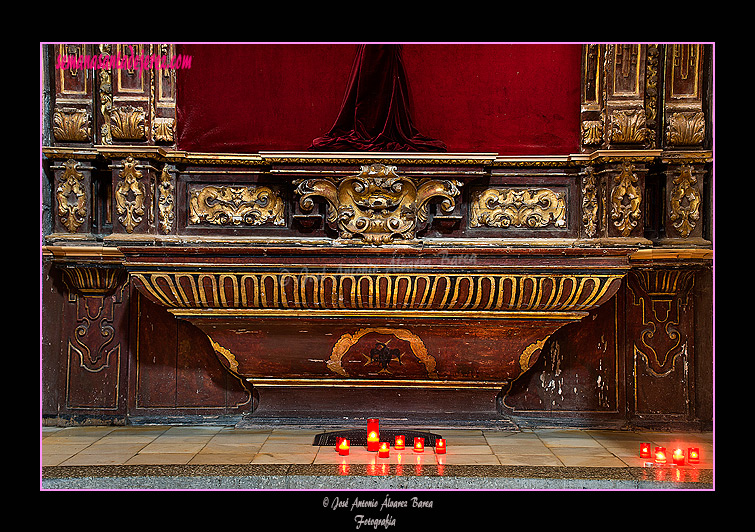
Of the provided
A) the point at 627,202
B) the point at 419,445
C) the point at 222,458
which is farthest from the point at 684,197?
the point at 222,458

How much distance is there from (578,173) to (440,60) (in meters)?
1.08

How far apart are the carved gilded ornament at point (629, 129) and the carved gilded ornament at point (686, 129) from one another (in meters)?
0.18

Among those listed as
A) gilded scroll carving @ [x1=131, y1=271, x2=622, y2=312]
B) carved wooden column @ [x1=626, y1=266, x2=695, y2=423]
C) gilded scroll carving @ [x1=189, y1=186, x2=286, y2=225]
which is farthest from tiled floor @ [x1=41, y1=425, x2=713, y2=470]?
gilded scroll carving @ [x1=189, y1=186, x2=286, y2=225]

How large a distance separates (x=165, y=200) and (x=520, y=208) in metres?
2.07

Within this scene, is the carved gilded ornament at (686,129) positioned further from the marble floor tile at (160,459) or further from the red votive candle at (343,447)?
the marble floor tile at (160,459)

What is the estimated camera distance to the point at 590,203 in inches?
152

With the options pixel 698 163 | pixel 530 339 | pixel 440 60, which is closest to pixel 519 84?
pixel 440 60

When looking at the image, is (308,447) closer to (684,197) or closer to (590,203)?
(590,203)

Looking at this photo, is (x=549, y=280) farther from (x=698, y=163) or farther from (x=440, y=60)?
(x=440, y=60)

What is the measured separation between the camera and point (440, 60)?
405 centimetres

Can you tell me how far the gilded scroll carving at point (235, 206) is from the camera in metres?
3.90

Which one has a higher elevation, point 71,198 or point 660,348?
point 71,198

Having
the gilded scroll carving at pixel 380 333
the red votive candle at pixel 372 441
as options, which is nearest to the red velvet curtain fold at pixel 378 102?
the gilded scroll carving at pixel 380 333
